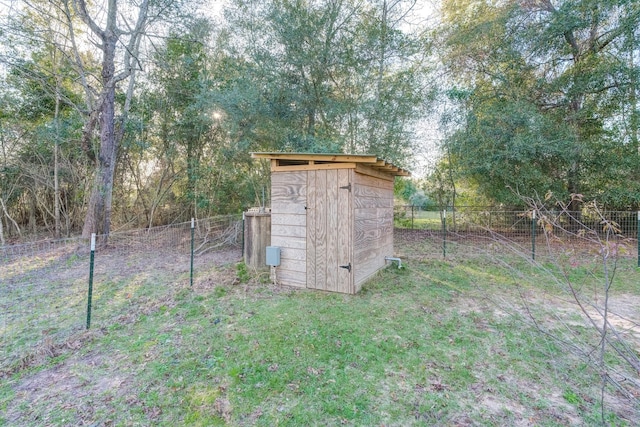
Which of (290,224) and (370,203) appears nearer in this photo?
(290,224)

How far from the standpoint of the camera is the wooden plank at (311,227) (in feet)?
12.9

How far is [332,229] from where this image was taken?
3824 millimetres

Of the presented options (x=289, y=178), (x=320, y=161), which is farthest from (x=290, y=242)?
(x=320, y=161)

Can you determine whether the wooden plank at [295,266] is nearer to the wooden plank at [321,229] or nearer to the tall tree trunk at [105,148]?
the wooden plank at [321,229]

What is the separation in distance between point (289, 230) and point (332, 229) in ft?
2.22

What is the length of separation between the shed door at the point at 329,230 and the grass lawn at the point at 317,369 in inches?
15.5

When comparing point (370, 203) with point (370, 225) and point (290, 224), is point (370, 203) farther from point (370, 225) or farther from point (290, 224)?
point (290, 224)

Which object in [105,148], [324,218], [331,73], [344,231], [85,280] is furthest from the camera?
[331,73]

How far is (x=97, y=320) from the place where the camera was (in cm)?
299

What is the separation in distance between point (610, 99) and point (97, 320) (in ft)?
35.0

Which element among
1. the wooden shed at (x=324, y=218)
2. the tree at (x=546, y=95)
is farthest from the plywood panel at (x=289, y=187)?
the tree at (x=546, y=95)

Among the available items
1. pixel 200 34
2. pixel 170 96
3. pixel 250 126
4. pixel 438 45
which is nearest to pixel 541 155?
pixel 438 45

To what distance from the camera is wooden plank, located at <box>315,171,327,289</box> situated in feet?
12.7

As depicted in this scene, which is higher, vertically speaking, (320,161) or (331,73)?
(331,73)
